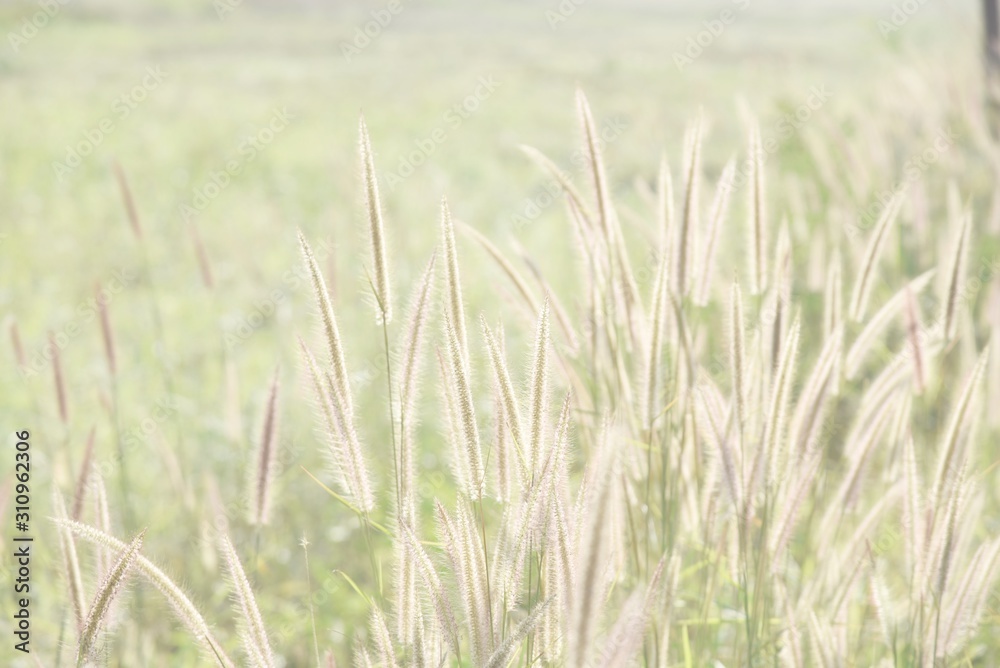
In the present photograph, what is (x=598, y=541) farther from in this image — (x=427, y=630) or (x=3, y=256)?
(x=3, y=256)

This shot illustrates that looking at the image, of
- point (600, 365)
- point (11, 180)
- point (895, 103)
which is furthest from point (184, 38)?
point (600, 365)

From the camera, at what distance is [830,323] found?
136 cm

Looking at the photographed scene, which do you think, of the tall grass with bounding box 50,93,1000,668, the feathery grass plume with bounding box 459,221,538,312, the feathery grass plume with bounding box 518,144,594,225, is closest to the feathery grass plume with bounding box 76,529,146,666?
the tall grass with bounding box 50,93,1000,668

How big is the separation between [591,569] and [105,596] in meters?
0.44

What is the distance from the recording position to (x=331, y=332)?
892mm

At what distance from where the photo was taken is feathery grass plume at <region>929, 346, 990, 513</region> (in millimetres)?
972

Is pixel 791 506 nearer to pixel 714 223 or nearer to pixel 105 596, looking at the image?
pixel 714 223

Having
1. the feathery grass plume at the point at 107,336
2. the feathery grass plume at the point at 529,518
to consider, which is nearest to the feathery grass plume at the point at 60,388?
the feathery grass plume at the point at 107,336

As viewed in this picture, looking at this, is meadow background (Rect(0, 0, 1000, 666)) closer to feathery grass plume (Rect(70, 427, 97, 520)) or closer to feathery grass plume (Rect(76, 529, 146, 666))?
feathery grass plume (Rect(70, 427, 97, 520))

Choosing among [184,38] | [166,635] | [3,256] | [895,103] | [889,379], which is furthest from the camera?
[184,38]

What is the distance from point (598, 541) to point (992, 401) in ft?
5.14

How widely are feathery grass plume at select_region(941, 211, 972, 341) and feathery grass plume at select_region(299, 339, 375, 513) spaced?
3.07ft

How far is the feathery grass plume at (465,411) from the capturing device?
89cm

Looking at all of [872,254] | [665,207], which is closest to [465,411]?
[665,207]
